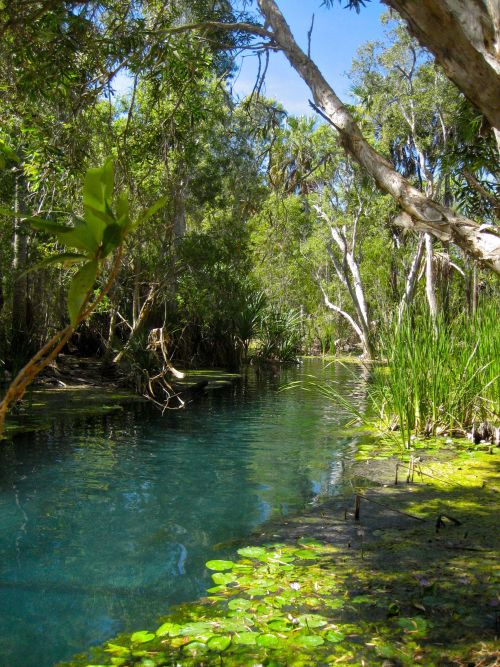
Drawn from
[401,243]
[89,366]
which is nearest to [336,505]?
[89,366]

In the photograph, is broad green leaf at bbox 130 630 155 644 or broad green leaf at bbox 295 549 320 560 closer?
broad green leaf at bbox 130 630 155 644

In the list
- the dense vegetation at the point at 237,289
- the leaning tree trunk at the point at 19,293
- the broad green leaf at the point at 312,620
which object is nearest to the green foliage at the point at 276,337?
the dense vegetation at the point at 237,289

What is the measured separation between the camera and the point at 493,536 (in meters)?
3.18

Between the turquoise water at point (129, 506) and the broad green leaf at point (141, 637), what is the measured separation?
17cm

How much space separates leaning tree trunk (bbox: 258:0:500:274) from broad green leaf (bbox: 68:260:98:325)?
1.87 metres

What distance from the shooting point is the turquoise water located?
2.69 m

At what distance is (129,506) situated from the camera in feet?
13.9

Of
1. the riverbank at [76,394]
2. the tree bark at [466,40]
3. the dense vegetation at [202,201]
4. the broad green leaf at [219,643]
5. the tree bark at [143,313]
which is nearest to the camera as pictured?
the tree bark at [466,40]

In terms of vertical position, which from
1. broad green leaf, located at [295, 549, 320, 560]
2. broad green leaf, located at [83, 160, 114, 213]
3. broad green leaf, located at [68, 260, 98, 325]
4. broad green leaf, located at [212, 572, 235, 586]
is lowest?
broad green leaf, located at [212, 572, 235, 586]

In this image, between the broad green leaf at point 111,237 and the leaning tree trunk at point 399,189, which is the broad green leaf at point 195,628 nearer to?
the broad green leaf at point 111,237

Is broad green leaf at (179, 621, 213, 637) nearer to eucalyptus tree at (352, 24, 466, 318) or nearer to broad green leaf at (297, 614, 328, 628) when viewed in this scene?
broad green leaf at (297, 614, 328, 628)

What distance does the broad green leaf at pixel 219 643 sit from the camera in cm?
212

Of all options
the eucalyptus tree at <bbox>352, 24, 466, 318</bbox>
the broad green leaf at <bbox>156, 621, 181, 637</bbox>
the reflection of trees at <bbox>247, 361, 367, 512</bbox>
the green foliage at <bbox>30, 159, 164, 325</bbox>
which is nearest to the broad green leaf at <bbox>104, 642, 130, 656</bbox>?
the broad green leaf at <bbox>156, 621, 181, 637</bbox>

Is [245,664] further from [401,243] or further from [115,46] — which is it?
[401,243]
